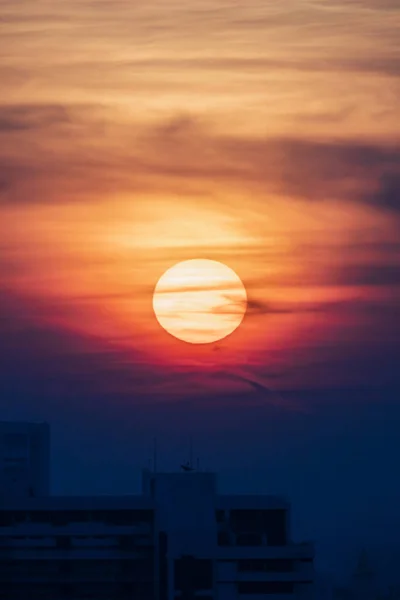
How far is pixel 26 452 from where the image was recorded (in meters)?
78.4

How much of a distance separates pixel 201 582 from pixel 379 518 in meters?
109

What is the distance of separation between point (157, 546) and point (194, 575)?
4.75 meters

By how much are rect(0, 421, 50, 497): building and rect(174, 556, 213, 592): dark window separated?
68.4 feet

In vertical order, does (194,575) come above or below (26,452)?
below

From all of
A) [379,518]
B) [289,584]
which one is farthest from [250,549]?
[379,518]

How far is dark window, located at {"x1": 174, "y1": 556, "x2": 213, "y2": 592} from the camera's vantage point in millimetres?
55594

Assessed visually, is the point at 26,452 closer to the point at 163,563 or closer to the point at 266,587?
the point at 163,563

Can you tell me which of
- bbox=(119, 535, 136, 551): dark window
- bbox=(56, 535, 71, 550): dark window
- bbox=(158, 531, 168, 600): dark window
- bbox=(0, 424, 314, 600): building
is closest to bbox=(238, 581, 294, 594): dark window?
bbox=(0, 424, 314, 600): building

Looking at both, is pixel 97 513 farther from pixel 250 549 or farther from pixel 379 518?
pixel 379 518

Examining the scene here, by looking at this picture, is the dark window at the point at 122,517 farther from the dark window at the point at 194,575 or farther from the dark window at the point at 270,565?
the dark window at the point at 270,565

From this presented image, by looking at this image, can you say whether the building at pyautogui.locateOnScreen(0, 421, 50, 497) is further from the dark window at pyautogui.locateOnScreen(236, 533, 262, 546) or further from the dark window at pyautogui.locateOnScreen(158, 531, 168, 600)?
the dark window at pyautogui.locateOnScreen(236, 533, 262, 546)

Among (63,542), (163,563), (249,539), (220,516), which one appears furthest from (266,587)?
(63,542)

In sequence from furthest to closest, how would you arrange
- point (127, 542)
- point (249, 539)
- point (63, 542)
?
point (63, 542), point (127, 542), point (249, 539)

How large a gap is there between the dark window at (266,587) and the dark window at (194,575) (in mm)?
1110
